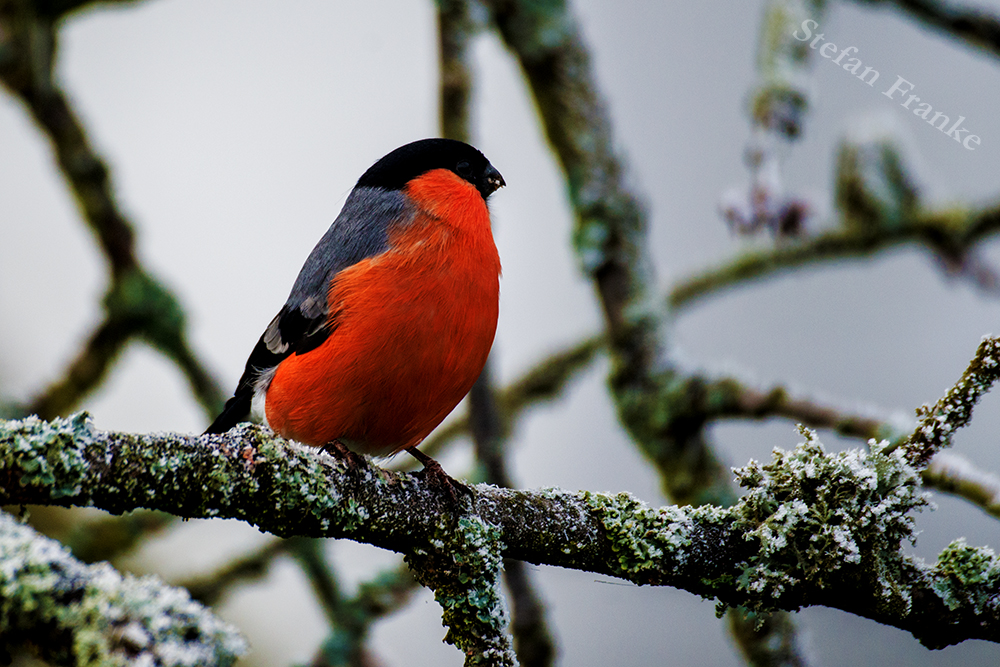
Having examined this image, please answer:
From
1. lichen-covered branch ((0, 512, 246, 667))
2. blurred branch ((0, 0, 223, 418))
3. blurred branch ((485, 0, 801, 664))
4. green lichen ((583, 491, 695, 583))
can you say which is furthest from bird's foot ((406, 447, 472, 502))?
blurred branch ((0, 0, 223, 418))

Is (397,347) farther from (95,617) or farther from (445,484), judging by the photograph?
(95,617)

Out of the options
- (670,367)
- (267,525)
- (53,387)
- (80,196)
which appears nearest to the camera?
(267,525)

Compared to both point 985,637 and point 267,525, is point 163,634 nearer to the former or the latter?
point 267,525

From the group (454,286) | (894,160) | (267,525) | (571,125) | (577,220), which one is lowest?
(267,525)

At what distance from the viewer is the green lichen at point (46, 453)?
4.84 feet

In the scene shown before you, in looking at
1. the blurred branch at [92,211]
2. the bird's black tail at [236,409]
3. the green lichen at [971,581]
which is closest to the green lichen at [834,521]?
the green lichen at [971,581]

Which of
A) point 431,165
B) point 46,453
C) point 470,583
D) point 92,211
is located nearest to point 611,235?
point 431,165

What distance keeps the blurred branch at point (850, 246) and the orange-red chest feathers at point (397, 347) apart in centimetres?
273

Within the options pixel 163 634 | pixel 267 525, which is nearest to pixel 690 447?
pixel 267 525

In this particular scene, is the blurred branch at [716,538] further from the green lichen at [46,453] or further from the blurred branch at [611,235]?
the blurred branch at [611,235]

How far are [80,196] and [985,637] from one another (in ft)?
16.6

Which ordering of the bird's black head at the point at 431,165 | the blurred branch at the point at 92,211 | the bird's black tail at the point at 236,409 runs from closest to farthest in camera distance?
the bird's black tail at the point at 236,409, the bird's black head at the point at 431,165, the blurred branch at the point at 92,211

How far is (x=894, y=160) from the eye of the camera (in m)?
5.23

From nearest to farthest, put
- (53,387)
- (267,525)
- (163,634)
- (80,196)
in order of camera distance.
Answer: (163,634)
(267,525)
(80,196)
(53,387)
